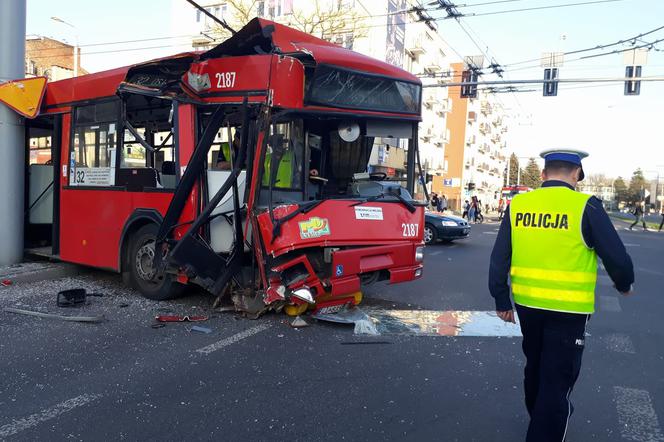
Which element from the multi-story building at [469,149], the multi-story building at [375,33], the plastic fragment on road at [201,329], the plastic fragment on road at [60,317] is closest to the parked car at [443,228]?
the multi-story building at [375,33]

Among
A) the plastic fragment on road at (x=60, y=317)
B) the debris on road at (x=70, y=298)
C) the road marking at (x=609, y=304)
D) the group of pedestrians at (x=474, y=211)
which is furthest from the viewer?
the group of pedestrians at (x=474, y=211)

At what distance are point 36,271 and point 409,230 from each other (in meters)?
5.84

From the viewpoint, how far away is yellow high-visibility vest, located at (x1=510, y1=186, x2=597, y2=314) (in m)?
2.87

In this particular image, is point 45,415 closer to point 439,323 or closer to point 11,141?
point 439,323

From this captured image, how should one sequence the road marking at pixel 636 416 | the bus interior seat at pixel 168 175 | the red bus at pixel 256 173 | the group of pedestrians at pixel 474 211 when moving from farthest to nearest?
the group of pedestrians at pixel 474 211 → the bus interior seat at pixel 168 175 → the red bus at pixel 256 173 → the road marking at pixel 636 416

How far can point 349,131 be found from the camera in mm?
6559

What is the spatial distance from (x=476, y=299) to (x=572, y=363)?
17.2 ft

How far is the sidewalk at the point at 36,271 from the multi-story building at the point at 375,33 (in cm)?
529

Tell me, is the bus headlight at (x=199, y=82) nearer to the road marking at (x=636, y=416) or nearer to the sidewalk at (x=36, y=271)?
the sidewalk at (x=36, y=271)

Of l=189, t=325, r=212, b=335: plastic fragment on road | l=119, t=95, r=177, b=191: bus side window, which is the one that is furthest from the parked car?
l=189, t=325, r=212, b=335: plastic fragment on road

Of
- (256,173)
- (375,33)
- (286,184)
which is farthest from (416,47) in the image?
(256,173)

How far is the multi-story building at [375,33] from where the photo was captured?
22125 mm

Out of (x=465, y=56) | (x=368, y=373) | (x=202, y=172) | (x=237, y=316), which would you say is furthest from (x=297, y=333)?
(x=465, y=56)

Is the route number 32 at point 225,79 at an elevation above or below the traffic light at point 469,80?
below
